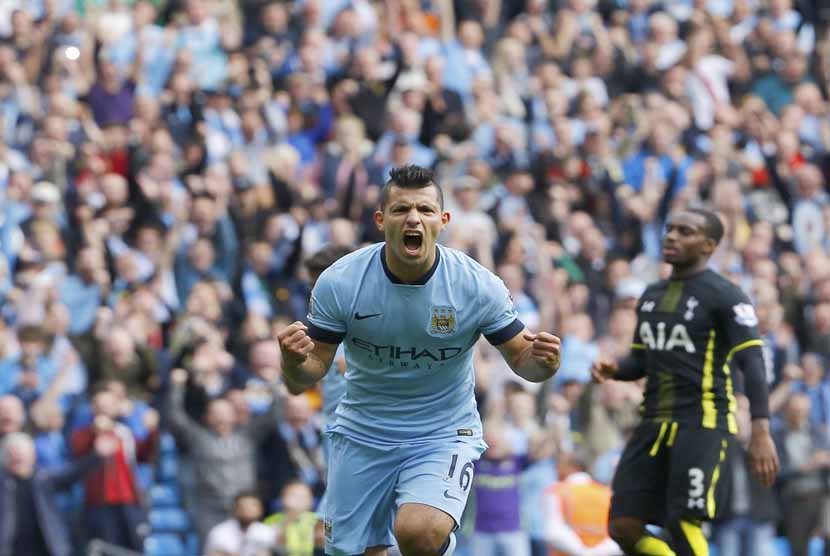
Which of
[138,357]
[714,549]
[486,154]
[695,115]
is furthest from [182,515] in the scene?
[695,115]

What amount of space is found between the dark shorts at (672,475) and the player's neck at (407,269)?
7.88 ft

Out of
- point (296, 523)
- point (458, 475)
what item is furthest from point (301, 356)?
point (296, 523)

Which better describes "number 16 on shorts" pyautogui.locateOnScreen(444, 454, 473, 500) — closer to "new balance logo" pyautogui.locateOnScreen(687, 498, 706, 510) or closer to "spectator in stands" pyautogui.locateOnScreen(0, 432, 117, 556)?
"new balance logo" pyautogui.locateOnScreen(687, 498, 706, 510)

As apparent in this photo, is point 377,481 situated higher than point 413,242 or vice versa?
point 413,242

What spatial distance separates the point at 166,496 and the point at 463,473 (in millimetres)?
6474

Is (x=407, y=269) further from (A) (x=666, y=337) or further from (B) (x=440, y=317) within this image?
(A) (x=666, y=337)

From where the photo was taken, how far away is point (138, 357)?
14.5 m

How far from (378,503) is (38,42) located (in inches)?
393

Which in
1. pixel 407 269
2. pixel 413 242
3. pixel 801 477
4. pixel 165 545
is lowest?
pixel 165 545

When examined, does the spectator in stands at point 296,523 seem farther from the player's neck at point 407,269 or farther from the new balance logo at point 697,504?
the player's neck at point 407,269

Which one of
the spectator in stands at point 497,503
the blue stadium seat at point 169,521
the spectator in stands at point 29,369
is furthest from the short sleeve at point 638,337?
the spectator in stands at point 29,369

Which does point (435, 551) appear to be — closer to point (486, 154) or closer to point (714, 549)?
point (714, 549)

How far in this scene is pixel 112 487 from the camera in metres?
13.8

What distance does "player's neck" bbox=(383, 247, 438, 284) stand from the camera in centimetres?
844
